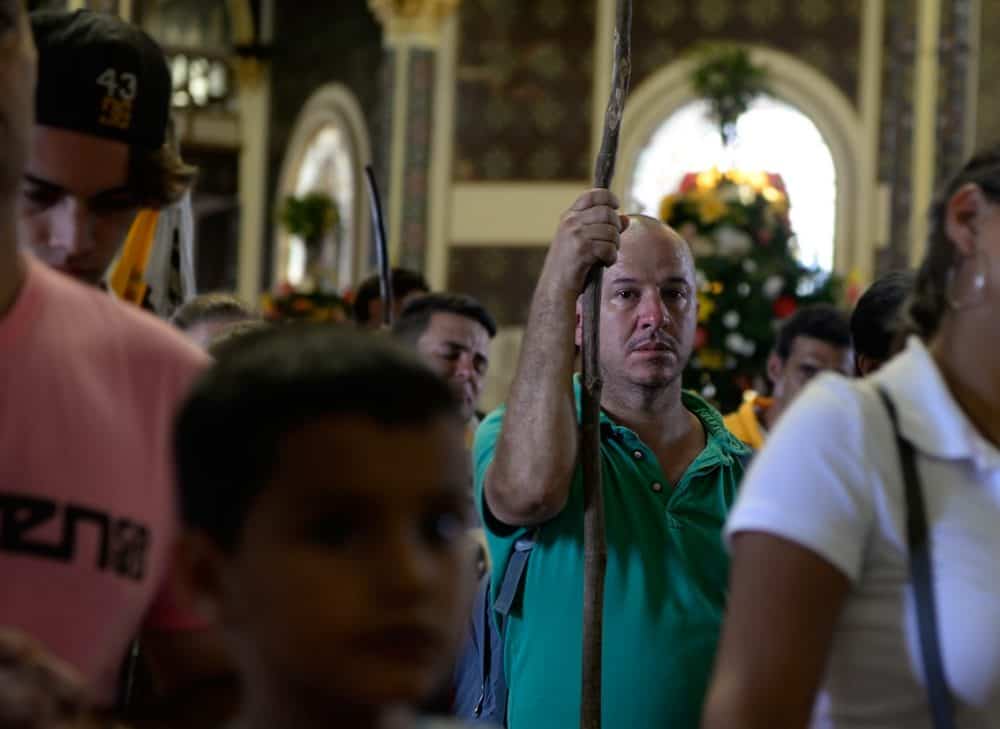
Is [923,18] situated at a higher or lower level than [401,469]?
higher

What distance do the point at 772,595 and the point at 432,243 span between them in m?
13.8

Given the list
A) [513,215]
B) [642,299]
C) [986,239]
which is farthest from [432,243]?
[986,239]

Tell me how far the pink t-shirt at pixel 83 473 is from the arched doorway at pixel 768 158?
1339cm

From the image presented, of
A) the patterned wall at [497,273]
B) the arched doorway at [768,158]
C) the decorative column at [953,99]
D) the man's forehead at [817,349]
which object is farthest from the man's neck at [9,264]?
the patterned wall at [497,273]

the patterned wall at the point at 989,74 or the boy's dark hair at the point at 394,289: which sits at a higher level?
the patterned wall at the point at 989,74

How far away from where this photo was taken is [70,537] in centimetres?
169

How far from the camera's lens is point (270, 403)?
1.38 meters

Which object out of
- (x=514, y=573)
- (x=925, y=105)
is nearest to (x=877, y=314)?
(x=514, y=573)

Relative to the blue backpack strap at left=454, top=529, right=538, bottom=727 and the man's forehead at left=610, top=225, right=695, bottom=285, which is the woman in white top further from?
the man's forehead at left=610, top=225, right=695, bottom=285

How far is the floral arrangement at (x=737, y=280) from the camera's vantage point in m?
7.86

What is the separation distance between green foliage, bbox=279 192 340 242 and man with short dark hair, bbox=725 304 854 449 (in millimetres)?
11582

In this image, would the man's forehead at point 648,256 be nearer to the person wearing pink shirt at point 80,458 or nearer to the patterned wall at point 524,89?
the person wearing pink shirt at point 80,458

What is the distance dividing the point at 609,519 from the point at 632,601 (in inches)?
6.5

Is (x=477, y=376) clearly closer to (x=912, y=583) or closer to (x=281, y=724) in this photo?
(x=912, y=583)
